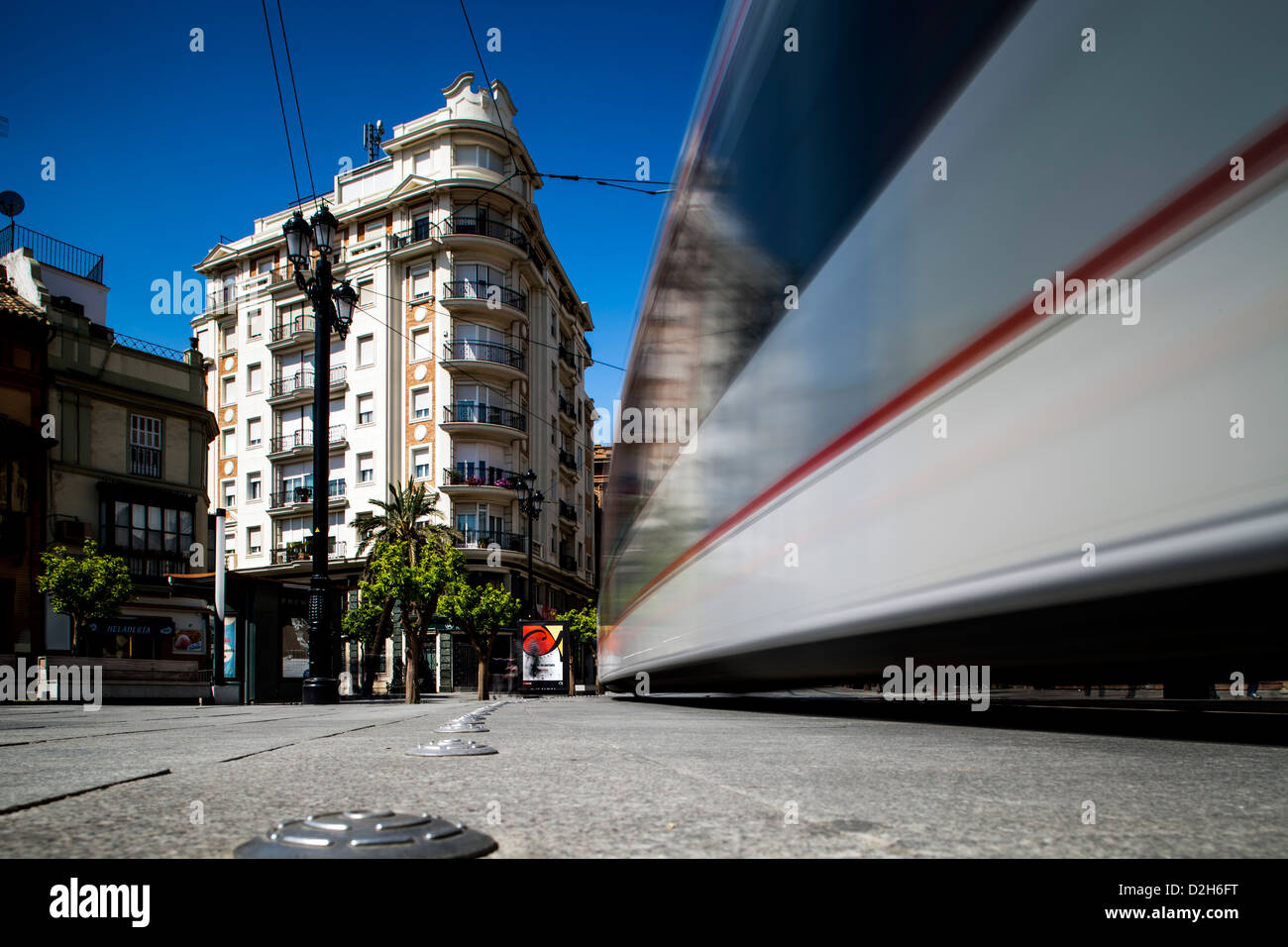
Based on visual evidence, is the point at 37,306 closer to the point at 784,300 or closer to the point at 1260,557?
the point at 784,300

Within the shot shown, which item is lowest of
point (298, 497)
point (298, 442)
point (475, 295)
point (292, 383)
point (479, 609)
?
point (479, 609)

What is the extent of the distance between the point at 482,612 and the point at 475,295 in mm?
17953

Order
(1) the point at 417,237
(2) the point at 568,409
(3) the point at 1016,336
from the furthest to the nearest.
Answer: (2) the point at 568,409 < (1) the point at 417,237 < (3) the point at 1016,336

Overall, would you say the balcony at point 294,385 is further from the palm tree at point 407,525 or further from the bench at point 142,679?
the bench at point 142,679

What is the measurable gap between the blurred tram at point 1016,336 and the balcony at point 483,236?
40.4m

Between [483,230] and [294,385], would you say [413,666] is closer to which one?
[483,230]

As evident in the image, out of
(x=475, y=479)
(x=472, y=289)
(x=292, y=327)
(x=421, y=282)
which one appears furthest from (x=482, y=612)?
(x=292, y=327)

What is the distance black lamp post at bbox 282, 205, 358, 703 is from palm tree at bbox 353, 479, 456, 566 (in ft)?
81.6

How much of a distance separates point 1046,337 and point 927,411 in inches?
22.0

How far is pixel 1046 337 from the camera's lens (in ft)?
7.77

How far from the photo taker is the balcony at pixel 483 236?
4347 cm

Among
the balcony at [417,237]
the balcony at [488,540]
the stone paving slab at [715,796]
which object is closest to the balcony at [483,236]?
the balcony at [417,237]

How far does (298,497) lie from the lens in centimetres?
4525
